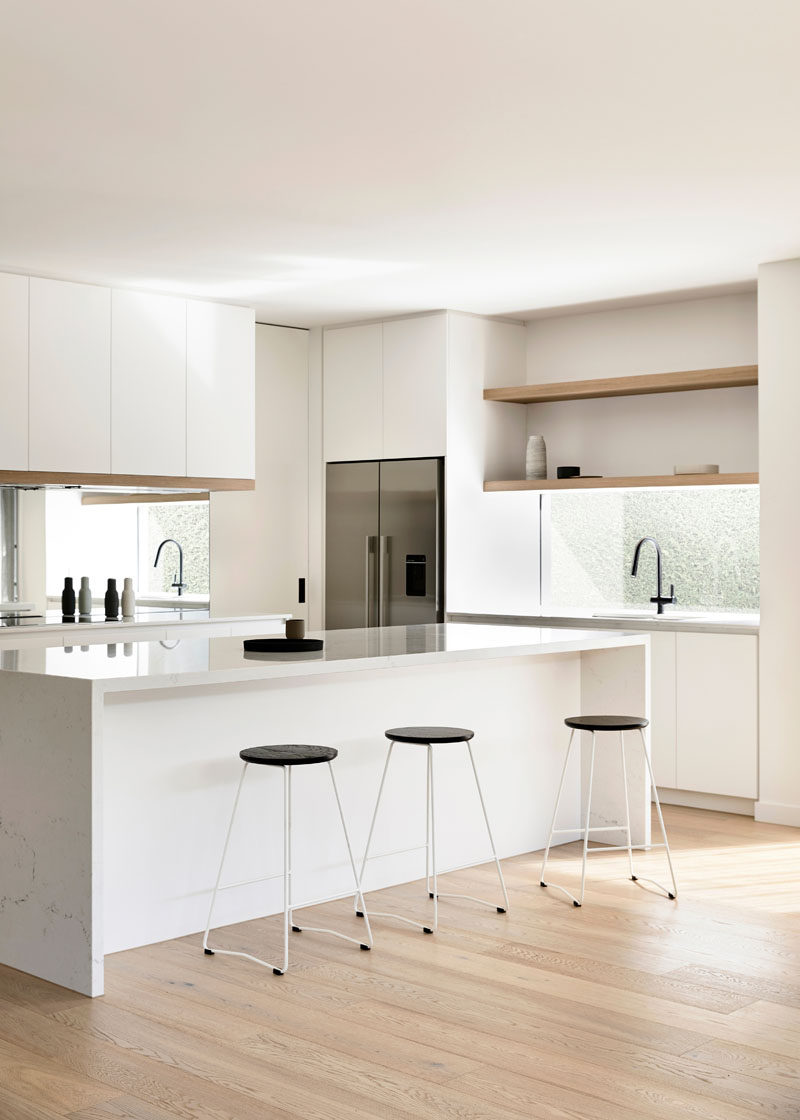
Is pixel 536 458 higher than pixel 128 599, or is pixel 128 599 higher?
pixel 536 458

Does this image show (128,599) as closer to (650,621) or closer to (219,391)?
(219,391)

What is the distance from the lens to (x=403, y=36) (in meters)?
3.22

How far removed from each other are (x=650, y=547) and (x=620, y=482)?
553mm

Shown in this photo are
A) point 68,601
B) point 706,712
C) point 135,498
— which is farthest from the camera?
point 135,498

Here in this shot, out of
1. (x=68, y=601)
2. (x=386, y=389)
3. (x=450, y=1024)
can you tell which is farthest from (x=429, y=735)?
(x=386, y=389)

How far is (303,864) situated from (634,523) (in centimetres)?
351

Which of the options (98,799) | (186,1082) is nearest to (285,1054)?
(186,1082)

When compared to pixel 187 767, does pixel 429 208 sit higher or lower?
higher

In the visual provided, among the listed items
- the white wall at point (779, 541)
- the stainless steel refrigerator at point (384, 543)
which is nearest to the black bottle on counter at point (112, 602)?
the stainless steel refrigerator at point (384, 543)

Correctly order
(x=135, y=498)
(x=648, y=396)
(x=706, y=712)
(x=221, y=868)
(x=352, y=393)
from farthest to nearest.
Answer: (x=352, y=393) < (x=648, y=396) < (x=135, y=498) < (x=706, y=712) < (x=221, y=868)

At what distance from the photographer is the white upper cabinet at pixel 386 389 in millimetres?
6977

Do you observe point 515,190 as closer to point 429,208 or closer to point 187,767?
point 429,208

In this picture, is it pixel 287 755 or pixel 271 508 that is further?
pixel 271 508

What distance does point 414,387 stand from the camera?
7.05 metres
